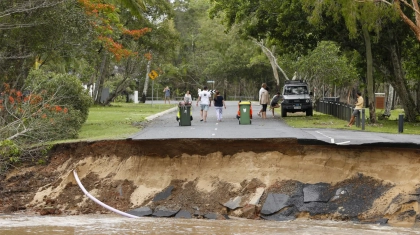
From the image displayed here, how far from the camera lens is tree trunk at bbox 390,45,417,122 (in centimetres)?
3312

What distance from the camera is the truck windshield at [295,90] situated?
1479 inches

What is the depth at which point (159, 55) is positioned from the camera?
180 ft

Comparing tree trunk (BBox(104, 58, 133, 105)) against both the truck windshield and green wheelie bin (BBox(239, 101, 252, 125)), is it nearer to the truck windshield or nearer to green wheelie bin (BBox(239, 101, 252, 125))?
the truck windshield

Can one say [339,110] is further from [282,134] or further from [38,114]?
[38,114]

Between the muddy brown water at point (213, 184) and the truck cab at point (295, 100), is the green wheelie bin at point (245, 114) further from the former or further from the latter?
the muddy brown water at point (213, 184)

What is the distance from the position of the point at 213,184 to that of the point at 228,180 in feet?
1.52

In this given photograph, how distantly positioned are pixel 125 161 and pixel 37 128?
367 centimetres

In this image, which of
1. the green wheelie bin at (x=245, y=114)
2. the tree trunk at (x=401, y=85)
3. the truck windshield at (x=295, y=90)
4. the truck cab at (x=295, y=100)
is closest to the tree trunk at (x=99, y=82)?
the truck windshield at (x=295, y=90)

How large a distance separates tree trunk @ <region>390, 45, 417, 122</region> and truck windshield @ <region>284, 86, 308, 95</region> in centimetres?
517

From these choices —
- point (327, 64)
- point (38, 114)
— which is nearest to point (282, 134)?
point (38, 114)

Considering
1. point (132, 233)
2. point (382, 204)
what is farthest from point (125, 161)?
point (382, 204)

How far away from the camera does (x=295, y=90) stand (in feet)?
124

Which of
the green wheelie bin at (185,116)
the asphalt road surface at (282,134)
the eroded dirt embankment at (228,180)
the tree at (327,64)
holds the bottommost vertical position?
the eroded dirt embankment at (228,180)

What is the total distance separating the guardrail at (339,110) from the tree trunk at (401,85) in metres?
2.58
